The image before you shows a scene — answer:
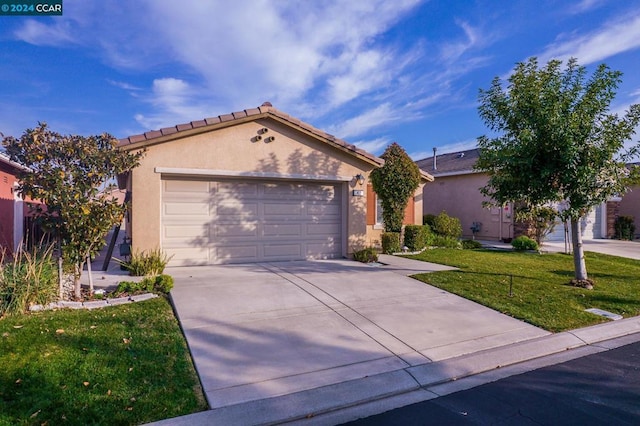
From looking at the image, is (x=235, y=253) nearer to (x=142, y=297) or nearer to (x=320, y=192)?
(x=320, y=192)

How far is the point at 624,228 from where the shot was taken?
19.9m

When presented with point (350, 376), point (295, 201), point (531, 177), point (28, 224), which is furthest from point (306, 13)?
point (28, 224)

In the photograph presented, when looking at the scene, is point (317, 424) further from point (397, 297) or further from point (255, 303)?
point (397, 297)

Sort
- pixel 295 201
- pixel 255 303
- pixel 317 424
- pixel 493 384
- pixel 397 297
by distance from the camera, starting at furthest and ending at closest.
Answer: pixel 295 201
pixel 397 297
pixel 255 303
pixel 493 384
pixel 317 424

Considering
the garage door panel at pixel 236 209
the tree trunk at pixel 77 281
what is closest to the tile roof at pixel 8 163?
the garage door panel at pixel 236 209

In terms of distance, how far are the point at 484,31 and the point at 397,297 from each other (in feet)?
23.9

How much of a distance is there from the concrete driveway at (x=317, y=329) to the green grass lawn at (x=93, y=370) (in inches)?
12.2

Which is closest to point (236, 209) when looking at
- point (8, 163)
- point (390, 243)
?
point (390, 243)

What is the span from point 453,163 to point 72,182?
19249 mm

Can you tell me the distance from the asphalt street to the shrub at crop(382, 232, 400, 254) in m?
8.33

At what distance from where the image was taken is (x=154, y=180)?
28.9 ft

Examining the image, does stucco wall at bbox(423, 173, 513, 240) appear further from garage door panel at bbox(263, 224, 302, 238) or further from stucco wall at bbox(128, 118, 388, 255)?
garage door panel at bbox(263, 224, 302, 238)

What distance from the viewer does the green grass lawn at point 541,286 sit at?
6.47 m

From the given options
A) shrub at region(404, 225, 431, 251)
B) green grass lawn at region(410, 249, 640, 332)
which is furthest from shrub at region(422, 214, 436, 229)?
green grass lawn at region(410, 249, 640, 332)
